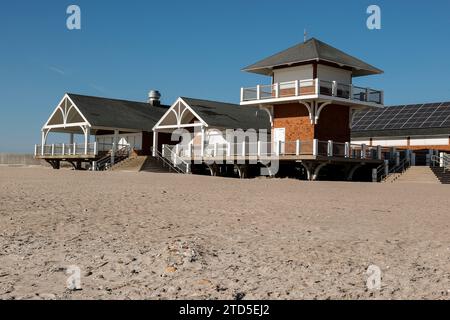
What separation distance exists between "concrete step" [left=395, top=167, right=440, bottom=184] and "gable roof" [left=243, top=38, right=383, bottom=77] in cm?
708

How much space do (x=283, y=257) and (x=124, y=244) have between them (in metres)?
2.52

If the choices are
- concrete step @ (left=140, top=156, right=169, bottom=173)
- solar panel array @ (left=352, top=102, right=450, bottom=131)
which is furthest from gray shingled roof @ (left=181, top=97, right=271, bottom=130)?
solar panel array @ (left=352, top=102, right=450, bottom=131)

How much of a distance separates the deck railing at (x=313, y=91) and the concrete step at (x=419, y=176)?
194 inches

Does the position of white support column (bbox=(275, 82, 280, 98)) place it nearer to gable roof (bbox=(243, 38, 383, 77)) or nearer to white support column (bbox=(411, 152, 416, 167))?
gable roof (bbox=(243, 38, 383, 77))

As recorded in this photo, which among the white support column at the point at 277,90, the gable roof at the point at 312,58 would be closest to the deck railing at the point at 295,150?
the white support column at the point at 277,90

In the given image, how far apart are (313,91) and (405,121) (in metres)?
15.8

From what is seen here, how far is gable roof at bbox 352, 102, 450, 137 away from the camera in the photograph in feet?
133

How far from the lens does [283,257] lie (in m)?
7.57

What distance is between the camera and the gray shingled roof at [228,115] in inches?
1483

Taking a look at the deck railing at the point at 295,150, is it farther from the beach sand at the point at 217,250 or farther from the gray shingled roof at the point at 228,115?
the beach sand at the point at 217,250

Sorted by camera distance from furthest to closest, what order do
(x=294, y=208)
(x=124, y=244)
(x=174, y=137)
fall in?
(x=174, y=137) < (x=294, y=208) < (x=124, y=244)

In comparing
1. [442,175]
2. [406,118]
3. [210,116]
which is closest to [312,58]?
[210,116]
